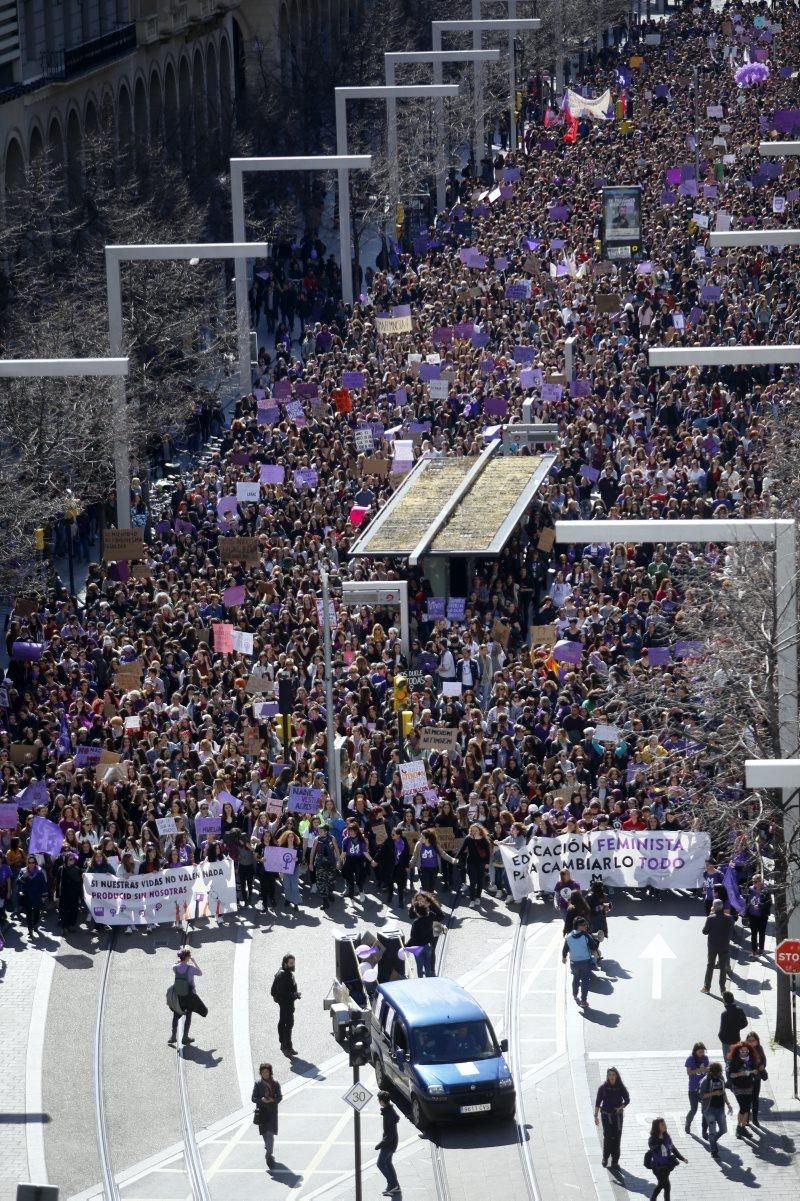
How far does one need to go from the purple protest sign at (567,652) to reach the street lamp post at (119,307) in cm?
1104

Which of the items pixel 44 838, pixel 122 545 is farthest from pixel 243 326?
pixel 44 838

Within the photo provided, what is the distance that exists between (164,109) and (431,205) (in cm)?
1508

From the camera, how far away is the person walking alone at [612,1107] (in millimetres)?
26359

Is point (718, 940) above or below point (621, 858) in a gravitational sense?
above

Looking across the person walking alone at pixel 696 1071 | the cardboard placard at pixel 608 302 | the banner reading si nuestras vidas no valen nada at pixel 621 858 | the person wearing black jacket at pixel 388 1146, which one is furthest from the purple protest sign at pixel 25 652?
the cardboard placard at pixel 608 302

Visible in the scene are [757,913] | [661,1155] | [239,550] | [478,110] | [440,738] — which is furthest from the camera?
[478,110]

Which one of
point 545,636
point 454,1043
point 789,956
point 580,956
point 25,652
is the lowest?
point 580,956

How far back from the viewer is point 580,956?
100 feet

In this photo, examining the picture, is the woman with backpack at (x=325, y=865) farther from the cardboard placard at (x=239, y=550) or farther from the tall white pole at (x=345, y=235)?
the tall white pole at (x=345, y=235)

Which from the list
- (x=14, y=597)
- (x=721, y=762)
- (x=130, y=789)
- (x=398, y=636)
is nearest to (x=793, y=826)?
(x=721, y=762)

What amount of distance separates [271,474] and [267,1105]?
21340mm

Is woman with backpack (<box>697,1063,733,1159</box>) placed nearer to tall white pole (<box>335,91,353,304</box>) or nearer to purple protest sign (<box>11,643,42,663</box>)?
purple protest sign (<box>11,643,42,663</box>)

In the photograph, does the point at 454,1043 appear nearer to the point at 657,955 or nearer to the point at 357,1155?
the point at 357,1155

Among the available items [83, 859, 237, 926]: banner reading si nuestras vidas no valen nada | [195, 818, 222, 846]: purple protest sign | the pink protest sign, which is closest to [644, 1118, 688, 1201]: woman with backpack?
[83, 859, 237, 926]: banner reading si nuestras vidas no valen nada
